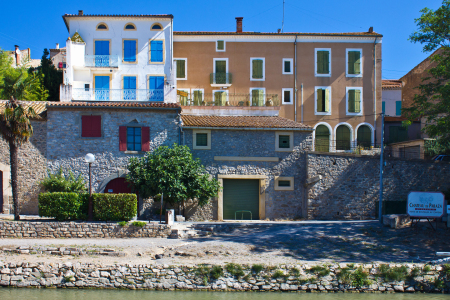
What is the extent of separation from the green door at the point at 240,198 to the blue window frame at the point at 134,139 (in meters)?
5.50

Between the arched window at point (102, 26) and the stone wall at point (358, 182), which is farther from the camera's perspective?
the arched window at point (102, 26)

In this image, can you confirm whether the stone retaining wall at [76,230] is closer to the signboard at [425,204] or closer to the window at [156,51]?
the signboard at [425,204]

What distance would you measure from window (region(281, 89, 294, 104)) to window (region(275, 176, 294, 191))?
1025 cm

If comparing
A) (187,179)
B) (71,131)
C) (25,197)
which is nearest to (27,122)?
(71,131)

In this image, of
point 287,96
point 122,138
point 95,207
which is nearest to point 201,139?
point 122,138

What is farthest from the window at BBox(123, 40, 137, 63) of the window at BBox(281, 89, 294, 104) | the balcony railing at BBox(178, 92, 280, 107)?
the window at BBox(281, 89, 294, 104)

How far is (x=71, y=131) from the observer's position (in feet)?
77.3

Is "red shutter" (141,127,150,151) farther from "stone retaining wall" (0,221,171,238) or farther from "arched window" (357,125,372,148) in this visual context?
"arched window" (357,125,372,148)

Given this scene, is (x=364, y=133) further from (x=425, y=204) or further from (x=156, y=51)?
(x=156, y=51)

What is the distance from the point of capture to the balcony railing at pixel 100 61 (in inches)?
1157

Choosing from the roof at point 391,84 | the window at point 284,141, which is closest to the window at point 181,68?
the window at point 284,141

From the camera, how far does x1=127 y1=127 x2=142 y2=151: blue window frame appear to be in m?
23.8

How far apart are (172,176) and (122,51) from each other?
1311 centimetres

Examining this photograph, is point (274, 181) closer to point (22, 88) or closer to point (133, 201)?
point (133, 201)
